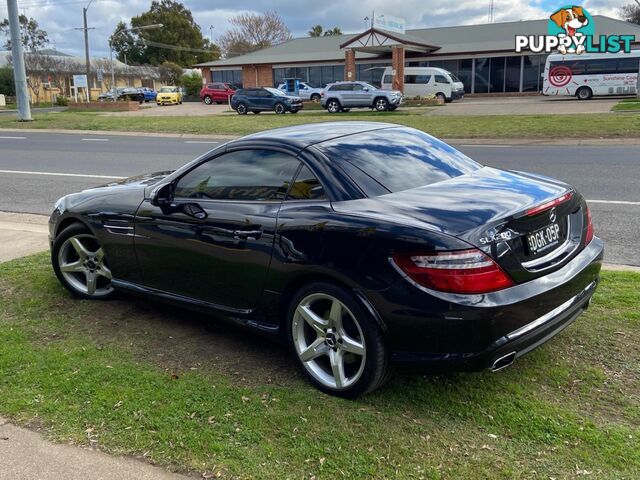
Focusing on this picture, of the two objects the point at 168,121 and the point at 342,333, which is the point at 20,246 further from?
the point at 168,121

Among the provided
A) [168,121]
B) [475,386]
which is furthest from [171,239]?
[168,121]

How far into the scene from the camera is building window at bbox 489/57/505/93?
43719mm

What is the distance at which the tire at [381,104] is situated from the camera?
101 ft

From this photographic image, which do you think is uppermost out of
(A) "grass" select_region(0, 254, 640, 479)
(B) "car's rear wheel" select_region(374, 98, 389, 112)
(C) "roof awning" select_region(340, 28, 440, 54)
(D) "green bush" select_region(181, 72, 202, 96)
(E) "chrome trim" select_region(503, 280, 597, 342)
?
(C) "roof awning" select_region(340, 28, 440, 54)

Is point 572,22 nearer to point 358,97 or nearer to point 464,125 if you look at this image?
point 358,97

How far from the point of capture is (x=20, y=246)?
6906mm

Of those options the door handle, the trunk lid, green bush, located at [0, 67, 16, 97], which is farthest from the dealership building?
the door handle

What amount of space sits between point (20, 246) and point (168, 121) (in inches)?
853

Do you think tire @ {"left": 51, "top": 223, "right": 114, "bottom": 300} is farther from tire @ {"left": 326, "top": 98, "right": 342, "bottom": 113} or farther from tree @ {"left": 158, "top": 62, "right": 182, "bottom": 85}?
tree @ {"left": 158, "top": 62, "right": 182, "bottom": 85}

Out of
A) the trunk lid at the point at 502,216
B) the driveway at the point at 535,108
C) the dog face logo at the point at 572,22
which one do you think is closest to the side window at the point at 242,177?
the trunk lid at the point at 502,216

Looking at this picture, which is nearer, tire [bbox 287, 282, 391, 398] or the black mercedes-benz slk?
the black mercedes-benz slk

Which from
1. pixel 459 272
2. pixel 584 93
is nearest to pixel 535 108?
pixel 584 93

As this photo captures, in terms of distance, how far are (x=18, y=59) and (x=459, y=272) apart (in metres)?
30.1

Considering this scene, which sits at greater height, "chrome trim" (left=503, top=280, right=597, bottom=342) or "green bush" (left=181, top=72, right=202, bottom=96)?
"green bush" (left=181, top=72, right=202, bottom=96)
